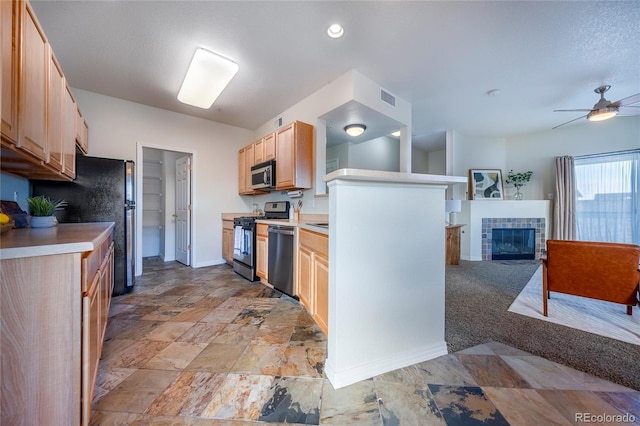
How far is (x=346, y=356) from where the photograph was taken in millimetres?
1426

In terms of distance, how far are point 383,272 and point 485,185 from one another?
525cm

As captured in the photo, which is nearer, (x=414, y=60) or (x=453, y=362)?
(x=453, y=362)

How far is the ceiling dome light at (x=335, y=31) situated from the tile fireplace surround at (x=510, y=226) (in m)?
4.97

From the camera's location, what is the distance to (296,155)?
3.19m

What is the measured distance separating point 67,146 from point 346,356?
2.73 m

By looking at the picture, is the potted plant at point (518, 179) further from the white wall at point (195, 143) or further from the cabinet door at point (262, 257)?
the white wall at point (195, 143)

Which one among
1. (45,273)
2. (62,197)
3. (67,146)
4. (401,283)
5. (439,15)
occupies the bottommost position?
(401,283)

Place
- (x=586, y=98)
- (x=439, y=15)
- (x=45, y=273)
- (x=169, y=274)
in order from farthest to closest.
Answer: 1. (x=169, y=274)
2. (x=586, y=98)
3. (x=439, y=15)
4. (x=45, y=273)

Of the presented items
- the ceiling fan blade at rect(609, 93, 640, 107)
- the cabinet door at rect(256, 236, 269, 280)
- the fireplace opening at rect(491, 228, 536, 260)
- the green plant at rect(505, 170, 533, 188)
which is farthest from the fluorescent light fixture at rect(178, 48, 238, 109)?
the green plant at rect(505, 170, 533, 188)

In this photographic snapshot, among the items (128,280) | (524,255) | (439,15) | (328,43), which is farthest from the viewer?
(524,255)

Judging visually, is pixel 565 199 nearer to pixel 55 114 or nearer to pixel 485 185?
pixel 485 185

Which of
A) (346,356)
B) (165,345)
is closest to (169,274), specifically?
(165,345)

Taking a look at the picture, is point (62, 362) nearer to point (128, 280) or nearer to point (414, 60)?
point (128, 280)

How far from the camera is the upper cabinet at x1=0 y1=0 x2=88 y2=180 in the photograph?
1.07 metres
